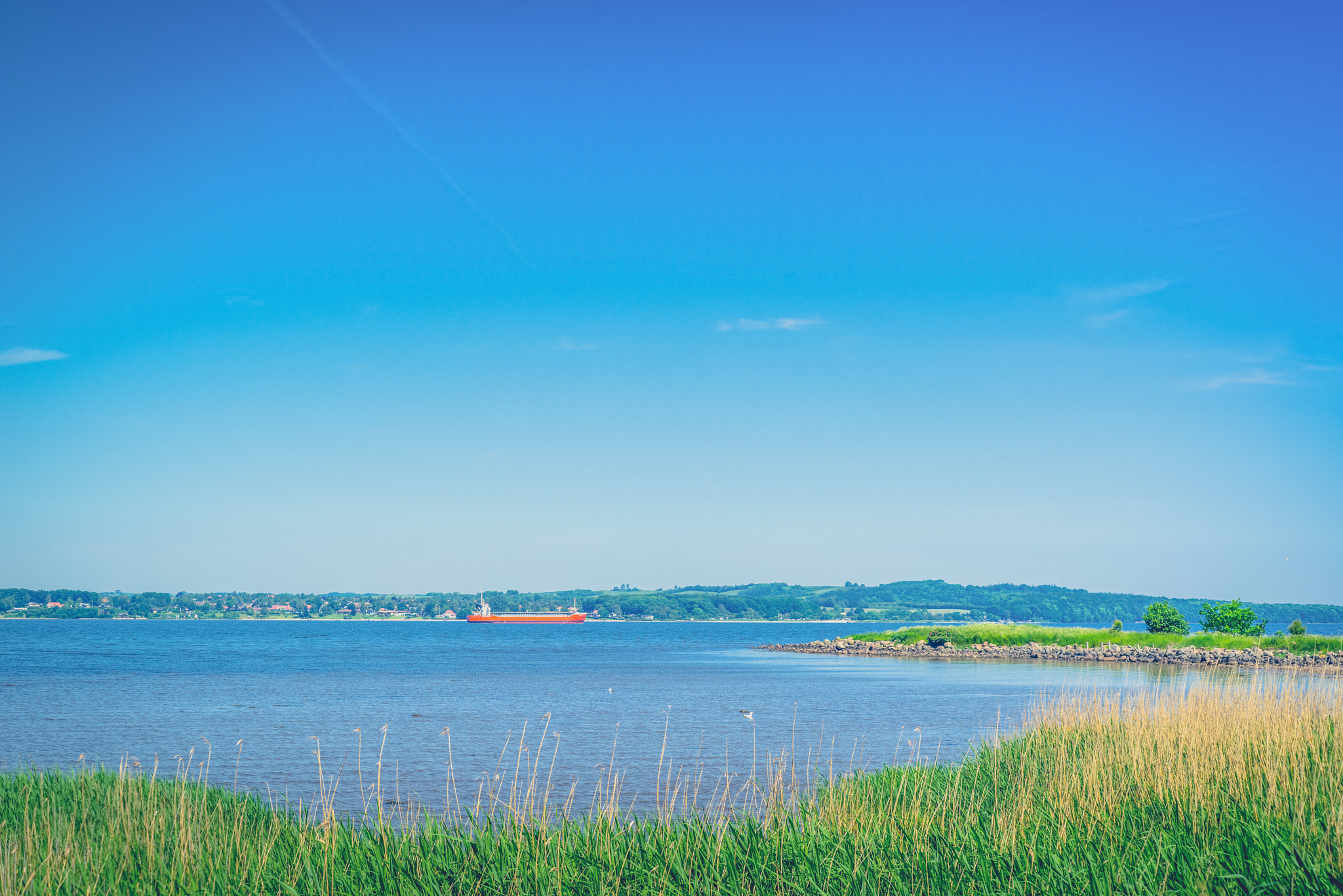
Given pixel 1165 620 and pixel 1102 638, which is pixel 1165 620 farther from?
pixel 1102 638

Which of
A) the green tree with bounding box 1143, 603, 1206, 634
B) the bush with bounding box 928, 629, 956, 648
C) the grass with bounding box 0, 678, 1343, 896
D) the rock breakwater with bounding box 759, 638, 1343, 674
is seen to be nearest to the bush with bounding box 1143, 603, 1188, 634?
the green tree with bounding box 1143, 603, 1206, 634

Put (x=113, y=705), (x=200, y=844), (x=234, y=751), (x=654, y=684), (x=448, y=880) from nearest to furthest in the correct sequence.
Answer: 1. (x=448, y=880)
2. (x=200, y=844)
3. (x=234, y=751)
4. (x=113, y=705)
5. (x=654, y=684)

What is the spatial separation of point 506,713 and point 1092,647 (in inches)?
2295

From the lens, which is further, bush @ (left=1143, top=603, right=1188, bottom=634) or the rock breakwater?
bush @ (left=1143, top=603, right=1188, bottom=634)

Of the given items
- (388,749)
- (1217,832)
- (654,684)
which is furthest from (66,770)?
(654,684)

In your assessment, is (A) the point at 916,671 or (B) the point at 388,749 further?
(A) the point at 916,671

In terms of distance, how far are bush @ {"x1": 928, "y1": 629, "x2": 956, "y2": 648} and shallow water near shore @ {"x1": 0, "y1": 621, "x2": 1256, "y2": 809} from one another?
11.2 metres

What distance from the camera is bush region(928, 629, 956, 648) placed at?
95.2 metres

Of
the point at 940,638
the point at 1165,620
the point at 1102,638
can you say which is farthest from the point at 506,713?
the point at 1165,620

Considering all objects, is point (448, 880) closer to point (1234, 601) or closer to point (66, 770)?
point (66, 770)

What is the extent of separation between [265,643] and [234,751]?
119 m

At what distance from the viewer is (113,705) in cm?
4375

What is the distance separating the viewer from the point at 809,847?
9773 millimetres

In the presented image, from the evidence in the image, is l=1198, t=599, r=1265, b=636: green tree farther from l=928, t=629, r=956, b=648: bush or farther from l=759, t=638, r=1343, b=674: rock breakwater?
l=928, t=629, r=956, b=648: bush
